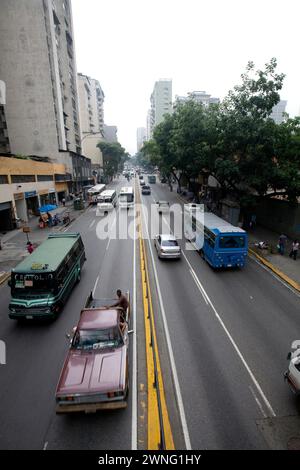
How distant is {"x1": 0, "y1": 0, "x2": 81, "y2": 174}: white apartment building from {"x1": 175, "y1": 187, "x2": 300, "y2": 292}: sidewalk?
37.2 metres

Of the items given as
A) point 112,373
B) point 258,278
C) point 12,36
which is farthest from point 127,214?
point 12,36

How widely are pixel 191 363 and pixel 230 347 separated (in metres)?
1.80

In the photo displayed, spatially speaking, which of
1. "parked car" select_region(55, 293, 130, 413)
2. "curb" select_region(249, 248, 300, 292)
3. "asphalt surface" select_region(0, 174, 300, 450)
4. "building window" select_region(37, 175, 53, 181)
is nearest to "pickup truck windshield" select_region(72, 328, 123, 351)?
"parked car" select_region(55, 293, 130, 413)

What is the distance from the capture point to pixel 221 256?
52.3ft

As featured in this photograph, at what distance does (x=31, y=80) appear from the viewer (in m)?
40.5

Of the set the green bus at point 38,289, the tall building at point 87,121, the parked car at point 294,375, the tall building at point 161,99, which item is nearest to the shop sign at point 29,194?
the green bus at point 38,289

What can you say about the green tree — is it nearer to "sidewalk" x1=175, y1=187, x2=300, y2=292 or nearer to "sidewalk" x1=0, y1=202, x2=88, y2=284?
"sidewalk" x1=0, y1=202, x2=88, y2=284

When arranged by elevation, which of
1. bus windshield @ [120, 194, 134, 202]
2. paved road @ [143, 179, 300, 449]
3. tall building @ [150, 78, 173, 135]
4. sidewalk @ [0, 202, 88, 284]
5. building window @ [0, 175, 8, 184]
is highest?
tall building @ [150, 78, 173, 135]

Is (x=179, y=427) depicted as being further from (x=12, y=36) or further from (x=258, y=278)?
(x=12, y=36)

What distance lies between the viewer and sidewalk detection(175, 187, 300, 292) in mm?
15634

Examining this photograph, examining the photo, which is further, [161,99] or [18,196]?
[161,99]

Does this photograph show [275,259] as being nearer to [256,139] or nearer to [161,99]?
[256,139]

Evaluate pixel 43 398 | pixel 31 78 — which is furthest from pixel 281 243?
pixel 31 78
